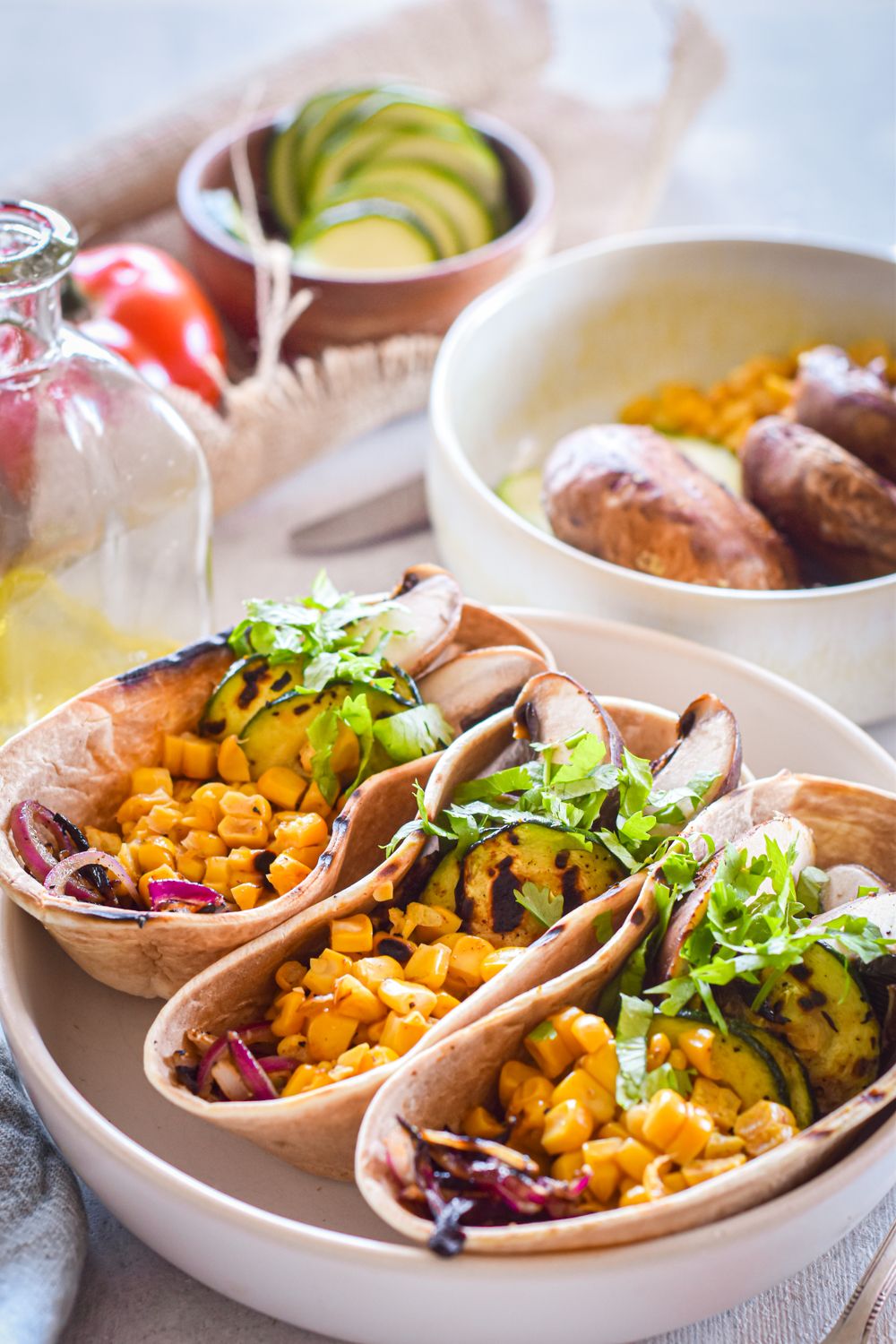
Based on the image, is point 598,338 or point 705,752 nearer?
point 705,752

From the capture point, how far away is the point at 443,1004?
5.78ft

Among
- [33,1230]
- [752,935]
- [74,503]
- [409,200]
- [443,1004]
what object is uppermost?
[409,200]

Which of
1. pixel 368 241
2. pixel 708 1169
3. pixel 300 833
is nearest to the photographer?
pixel 708 1169

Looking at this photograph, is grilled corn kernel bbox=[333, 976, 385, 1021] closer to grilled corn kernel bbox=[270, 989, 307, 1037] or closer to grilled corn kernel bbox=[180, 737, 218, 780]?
grilled corn kernel bbox=[270, 989, 307, 1037]

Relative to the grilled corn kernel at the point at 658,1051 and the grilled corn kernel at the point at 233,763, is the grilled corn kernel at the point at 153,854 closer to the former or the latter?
the grilled corn kernel at the point at 233,763

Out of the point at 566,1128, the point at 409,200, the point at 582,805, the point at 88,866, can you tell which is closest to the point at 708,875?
the point at 582,805

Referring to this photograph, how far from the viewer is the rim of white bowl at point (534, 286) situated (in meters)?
2.48

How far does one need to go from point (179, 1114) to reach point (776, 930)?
88 cm

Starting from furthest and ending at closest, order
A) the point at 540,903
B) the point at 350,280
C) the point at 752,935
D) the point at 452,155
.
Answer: the point at 452,155, the point at 350,280, the point at 540,903, the point at 752,935

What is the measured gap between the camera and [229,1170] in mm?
1828

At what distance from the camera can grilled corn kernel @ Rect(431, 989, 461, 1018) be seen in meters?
1.75

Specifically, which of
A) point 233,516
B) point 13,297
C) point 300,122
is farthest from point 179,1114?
point 300,122

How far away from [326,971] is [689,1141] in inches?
21.0

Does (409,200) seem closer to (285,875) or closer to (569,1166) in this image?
(285,875)
